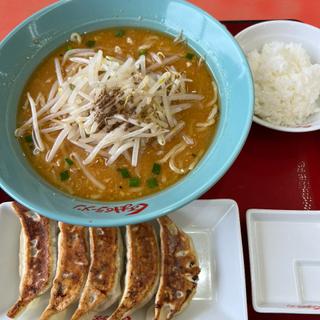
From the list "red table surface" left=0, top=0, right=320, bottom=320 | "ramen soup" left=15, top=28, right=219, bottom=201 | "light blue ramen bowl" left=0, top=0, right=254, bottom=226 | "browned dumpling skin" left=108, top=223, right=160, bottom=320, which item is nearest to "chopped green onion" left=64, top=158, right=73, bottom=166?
"ramen soup" left=15, top=28, right=219, bottom=201

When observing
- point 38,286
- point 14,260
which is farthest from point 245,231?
point 14,260

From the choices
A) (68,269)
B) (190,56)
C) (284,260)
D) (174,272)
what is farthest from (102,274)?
(190,56)

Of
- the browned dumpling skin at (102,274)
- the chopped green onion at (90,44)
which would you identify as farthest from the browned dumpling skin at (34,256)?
the chopped green onion at (90,44)

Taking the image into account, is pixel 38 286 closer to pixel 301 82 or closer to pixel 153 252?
pixel 153 252

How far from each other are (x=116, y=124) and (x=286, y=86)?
931 millimetres

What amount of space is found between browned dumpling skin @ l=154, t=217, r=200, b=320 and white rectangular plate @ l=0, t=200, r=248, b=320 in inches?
3.9

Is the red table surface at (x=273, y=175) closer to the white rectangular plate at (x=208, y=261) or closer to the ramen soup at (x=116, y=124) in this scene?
the white rectangular plate at (x=208, y=261)

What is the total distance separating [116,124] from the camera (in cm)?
181

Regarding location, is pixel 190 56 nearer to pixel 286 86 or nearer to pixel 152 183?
pixel 286 86

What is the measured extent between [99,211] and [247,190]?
2.69 ft

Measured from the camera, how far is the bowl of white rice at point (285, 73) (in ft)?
7.02

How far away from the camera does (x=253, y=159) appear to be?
7.07 feet

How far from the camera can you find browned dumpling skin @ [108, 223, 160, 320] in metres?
1.74

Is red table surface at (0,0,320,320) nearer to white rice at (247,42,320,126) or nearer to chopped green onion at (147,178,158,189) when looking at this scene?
white rice at (247,42,320,126)
